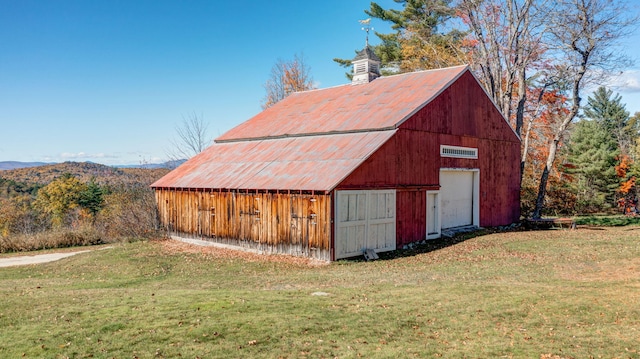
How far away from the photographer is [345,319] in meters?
8.93

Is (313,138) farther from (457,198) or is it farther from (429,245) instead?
(457,198)

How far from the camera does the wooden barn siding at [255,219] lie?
1648 cm

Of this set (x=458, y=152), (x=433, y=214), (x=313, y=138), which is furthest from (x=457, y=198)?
(x=313, y=138)

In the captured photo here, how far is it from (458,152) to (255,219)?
9.67 metres

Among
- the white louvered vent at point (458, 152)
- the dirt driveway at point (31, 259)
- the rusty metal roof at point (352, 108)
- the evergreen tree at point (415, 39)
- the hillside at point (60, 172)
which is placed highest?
the evergreen tree at point (415, 39)

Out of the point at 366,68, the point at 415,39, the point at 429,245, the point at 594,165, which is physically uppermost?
the point at 415,39

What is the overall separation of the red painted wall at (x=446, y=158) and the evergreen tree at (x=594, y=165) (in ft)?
57.5

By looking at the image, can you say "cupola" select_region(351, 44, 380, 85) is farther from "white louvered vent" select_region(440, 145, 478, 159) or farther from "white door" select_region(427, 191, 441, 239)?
"white door" select_region(427, 191, 441, 239)

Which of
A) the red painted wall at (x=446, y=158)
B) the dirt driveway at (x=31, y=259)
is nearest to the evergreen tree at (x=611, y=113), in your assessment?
the red painted wall at (x=446, y=158)

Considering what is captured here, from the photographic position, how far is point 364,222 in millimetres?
17062

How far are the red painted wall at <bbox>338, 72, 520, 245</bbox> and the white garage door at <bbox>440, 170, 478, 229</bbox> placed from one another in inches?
20.6

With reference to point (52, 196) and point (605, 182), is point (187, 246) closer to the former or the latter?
point (605, 182)

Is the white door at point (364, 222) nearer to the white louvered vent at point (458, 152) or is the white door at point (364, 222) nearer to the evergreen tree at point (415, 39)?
the white louvered vent at point (458, 152)

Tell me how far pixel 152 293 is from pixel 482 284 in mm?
7958
